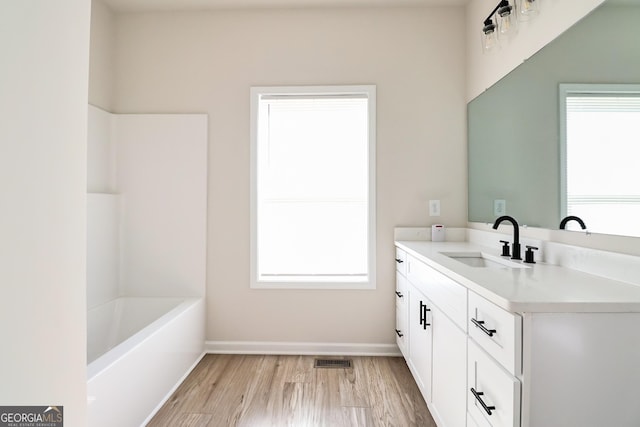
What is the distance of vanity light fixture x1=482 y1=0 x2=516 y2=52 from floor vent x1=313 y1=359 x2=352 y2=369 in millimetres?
2499

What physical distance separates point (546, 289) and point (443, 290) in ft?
1.64

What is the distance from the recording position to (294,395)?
6.68ft

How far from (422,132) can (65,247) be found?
2.47 m

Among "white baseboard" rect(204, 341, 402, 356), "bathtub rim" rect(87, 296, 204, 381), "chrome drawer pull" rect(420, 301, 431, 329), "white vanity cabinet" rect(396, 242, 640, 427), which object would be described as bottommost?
"white baseboard" rect(204, 341, 402, 356)

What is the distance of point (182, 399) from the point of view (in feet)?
6.59

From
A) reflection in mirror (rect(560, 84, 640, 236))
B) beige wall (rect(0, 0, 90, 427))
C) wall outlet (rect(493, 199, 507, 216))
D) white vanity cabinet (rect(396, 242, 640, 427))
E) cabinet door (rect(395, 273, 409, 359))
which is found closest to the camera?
beige wall (rect(0, 0, 90, 427))

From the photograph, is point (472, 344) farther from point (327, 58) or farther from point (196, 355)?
point (327, 58)

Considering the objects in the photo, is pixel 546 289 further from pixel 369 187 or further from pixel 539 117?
pixel 369 187

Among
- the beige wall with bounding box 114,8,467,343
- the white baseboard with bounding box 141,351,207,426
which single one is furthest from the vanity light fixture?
the white baseboard with bounding box 141,351,207,426

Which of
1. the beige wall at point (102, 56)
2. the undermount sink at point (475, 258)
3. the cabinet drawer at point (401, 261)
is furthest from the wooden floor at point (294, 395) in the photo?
the beige wall at point (102, 56)

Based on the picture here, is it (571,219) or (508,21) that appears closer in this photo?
(571,219)

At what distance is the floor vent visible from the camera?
2.40 meters

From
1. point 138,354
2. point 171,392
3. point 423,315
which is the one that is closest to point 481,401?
point 423,315

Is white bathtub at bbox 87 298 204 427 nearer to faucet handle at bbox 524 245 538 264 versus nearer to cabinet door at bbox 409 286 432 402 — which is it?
cabinet door at bbox 409 286 432 402
